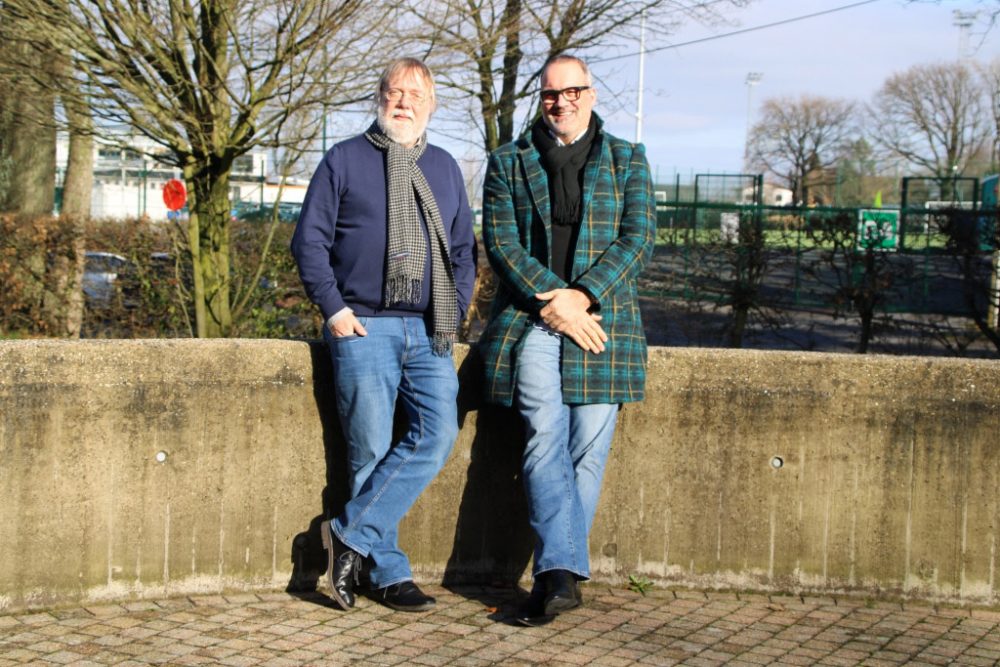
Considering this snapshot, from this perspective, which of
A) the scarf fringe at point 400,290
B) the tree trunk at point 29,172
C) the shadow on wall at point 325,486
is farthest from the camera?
the tree trunk at point 29,172

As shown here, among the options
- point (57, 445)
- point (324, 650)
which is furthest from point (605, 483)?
point (57, 445)

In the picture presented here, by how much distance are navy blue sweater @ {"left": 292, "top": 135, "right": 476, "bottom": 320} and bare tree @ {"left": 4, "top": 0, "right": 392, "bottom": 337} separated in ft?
12.5

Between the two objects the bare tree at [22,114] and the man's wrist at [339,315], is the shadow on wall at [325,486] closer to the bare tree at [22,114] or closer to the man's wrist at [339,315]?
the man's wrist at [339,315]

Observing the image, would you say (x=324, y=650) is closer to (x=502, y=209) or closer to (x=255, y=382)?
(x=255, y=382)

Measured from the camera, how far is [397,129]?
479cm

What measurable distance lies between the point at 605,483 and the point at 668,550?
0.39 m

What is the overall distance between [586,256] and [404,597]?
149cm

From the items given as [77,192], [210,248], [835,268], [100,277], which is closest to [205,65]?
[210,248]

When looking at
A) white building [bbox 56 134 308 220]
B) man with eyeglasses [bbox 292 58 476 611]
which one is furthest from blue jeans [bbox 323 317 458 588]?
white building [bbox 56 134 308 220]

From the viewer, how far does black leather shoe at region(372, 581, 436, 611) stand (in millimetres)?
4793

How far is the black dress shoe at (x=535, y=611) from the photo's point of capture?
15.1ft

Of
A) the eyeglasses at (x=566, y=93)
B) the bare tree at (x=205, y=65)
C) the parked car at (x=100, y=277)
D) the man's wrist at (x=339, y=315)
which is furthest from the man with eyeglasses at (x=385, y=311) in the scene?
the parked car at (x=100, y=277)

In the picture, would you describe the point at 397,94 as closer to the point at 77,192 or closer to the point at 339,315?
the point at 339,315

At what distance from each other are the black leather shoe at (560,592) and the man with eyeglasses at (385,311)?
0.52 m
